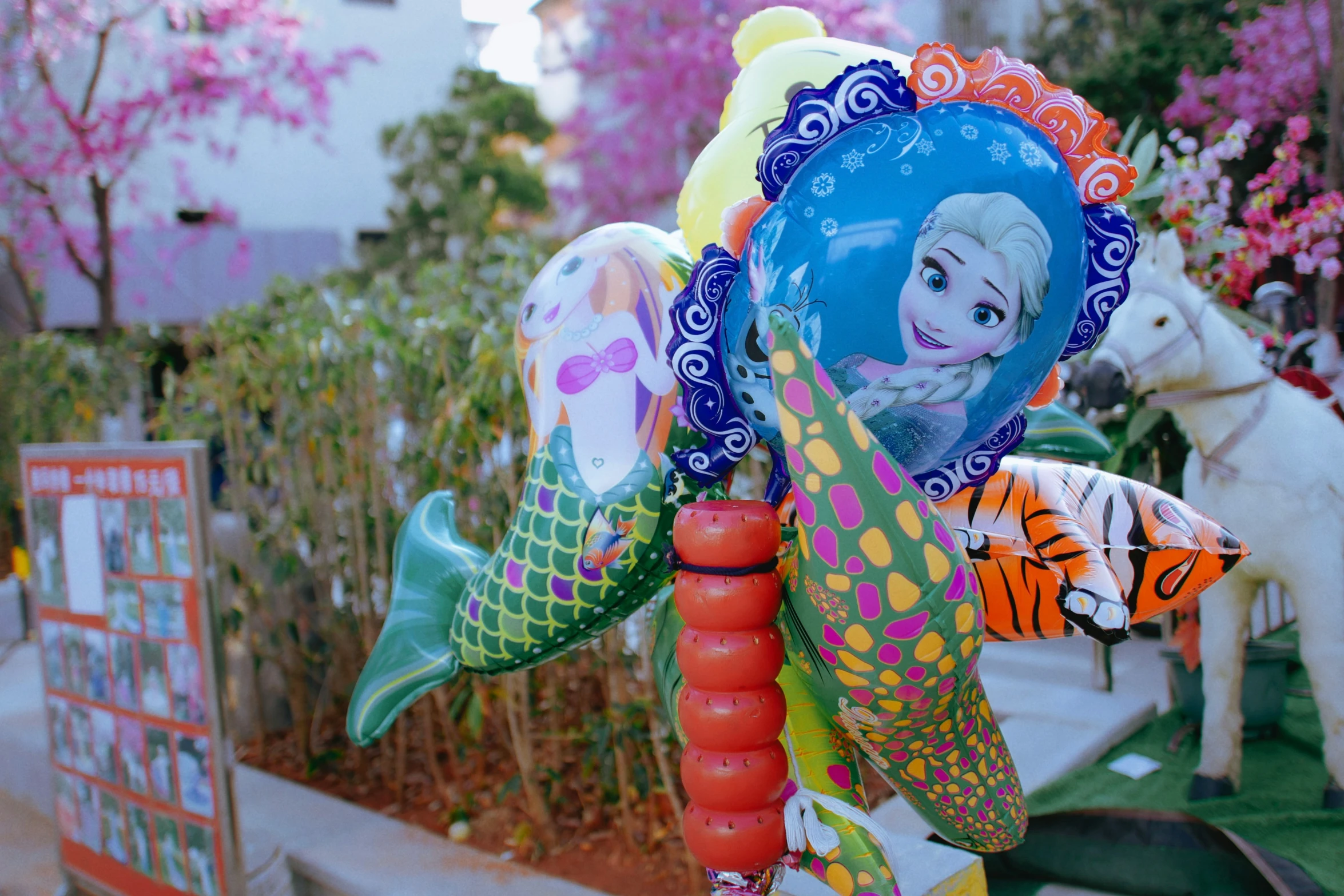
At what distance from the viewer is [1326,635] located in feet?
9.06

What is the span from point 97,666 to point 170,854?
583 mm

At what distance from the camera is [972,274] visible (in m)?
1.18

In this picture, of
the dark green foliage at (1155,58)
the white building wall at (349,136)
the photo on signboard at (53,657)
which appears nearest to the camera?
the photo on signboard at (53,657)

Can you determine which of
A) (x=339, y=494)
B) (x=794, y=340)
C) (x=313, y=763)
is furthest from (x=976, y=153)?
(x=313, y=763)

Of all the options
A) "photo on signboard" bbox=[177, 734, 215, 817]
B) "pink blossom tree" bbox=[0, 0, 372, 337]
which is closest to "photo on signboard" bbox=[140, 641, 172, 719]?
"photo on signboard" bbox=[177, 734, 215, 817]

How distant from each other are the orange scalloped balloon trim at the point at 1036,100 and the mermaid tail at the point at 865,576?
1.31 ft

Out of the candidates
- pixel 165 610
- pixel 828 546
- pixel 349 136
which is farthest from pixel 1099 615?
pixel 349 136

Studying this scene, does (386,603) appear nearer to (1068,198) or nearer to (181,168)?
(1068,198)

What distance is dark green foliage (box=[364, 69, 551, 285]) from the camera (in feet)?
42.3

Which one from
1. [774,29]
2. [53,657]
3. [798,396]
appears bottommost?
[53,657]

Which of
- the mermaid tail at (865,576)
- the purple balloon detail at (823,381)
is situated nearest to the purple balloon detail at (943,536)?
the mermaid tail at (865,576)

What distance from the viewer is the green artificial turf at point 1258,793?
2.72 metres

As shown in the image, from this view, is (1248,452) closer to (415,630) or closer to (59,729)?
(415,630)

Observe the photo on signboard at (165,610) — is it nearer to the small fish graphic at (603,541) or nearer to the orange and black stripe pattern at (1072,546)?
the small fish graphic at (603,541)
